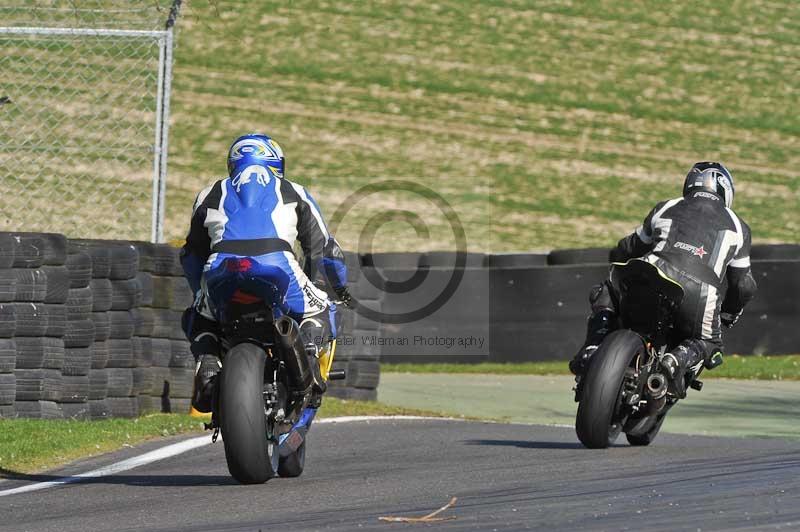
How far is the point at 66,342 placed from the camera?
9969 mm

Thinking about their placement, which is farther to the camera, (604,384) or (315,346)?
(604,384)

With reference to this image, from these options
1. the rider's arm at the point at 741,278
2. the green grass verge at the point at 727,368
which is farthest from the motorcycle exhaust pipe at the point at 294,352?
the green grass verge at the point at 727,368

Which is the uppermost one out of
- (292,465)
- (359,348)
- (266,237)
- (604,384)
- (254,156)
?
(254,156)

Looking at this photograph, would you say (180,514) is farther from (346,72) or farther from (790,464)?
(346,72)

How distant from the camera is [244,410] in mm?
6883

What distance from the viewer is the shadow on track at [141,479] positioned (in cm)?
749

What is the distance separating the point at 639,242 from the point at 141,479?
10.2ft

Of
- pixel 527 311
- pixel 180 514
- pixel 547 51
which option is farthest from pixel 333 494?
pixel 547 51

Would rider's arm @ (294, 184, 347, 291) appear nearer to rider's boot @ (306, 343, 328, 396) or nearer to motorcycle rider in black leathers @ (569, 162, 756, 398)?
rider's boot @ (306, 343, 328, 396)

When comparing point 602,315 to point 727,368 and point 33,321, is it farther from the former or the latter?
point 727,368

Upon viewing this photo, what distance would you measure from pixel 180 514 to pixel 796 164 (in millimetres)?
21739

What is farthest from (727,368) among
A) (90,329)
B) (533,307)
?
(90,329)

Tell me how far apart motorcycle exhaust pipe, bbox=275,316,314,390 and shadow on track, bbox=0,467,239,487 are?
0.55 m

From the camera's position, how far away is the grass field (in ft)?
80.8
